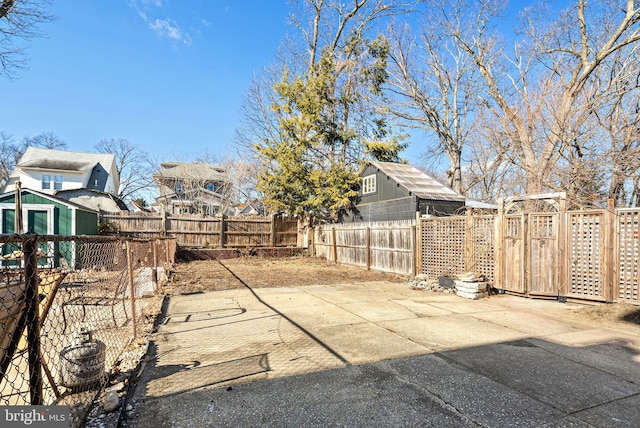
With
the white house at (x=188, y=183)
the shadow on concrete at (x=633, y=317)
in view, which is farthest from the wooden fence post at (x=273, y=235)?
the shadow on concrete at (x=633, y=317)

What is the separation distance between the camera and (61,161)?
83.3ft

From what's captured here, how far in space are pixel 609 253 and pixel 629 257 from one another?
0.28m

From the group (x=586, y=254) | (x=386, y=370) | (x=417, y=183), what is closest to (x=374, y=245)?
(x=417, y=183)

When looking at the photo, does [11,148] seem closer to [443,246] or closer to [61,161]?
[61,161]

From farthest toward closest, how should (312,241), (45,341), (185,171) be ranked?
(185,171), (312,241), (45,341)

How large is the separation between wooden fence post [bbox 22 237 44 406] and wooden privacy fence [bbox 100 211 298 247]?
13497 millimetres

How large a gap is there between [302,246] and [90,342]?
15.1m

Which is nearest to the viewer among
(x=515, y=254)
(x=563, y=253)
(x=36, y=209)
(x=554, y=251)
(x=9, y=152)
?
(x=563, y=253)

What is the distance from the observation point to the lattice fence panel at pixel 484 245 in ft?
26.2

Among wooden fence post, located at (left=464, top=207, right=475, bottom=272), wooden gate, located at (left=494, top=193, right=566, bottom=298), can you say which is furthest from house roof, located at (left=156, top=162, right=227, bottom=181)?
wooden gate, located at (left=494, top=193, right=566, bottom=298)

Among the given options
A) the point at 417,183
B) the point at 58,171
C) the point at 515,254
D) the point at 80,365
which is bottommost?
the point at 80,365

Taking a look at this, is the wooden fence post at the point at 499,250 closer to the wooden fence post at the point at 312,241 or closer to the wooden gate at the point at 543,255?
the wooden gate at the point at 543,255

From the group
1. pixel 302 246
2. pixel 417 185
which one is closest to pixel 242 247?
pixel 302 246

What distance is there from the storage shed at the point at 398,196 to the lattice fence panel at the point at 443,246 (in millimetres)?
3626
